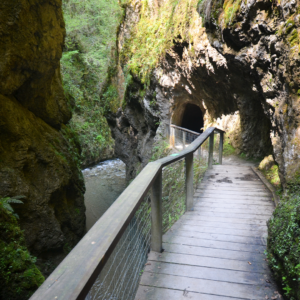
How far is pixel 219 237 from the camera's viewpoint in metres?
3.50

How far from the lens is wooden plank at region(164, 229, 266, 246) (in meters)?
3.40

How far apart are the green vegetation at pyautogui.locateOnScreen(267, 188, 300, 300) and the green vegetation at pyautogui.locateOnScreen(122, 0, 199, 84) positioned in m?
8.73

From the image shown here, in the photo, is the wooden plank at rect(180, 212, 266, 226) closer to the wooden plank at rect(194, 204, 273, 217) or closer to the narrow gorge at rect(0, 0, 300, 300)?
the wooden plank at rect(194, 204, 273, 217)

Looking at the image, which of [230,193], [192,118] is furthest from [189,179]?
[192,118]

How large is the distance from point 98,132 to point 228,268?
884 inches

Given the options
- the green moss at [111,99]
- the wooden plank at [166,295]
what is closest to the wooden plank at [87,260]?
the wooden plank at [166,295]

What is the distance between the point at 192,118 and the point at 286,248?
1838cm

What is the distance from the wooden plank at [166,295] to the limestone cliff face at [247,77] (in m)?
2.63

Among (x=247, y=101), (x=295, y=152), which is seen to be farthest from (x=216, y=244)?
(x=247, y=101)

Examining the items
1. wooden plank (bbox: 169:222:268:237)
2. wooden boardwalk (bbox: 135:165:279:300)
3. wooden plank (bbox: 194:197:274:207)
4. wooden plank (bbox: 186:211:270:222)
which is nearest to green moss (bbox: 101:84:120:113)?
wooden plank (bbox: 194:197:274:207)

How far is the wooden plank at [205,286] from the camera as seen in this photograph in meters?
2.36

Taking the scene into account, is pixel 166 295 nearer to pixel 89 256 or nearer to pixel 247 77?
pixel 89 256

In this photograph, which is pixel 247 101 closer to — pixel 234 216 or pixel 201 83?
pixel 201 83

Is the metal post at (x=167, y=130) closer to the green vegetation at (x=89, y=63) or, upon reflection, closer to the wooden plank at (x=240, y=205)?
the wooden plank at (x=240, y=205)
